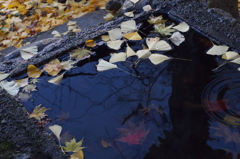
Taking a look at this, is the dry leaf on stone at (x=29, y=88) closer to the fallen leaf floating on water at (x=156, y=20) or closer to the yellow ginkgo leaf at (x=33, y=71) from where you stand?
the yellow ginkgo leaf at (x=33, y=71)

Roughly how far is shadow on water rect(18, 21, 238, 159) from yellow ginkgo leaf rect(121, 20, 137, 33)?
0.31 m

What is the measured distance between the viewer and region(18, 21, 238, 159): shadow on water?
120 cm

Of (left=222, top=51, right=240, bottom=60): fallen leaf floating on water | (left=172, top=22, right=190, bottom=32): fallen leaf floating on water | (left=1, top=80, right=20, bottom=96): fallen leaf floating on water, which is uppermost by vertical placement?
(left=172, top=22, right=190, bottom=32): fallen leaf floating on water

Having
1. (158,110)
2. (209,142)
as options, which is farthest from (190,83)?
(209,142)

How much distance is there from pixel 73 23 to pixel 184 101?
1620 mm

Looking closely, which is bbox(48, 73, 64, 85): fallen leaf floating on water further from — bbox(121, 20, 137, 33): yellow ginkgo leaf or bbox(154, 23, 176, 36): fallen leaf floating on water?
bbox(154, 23, 176, 36): fallen leaf floating on water

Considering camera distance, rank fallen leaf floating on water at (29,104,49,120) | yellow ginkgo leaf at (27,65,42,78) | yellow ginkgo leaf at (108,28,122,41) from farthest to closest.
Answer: yellow ginkgo leaf at (108,28,122,41)
yellow ginkgo leaf at (27,65,42,78)
fallen leaf floating on water at (29,104,49,120)

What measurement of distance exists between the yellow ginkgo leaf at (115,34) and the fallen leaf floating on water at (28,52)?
476 mm

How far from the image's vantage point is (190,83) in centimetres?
146

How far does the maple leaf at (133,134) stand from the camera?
1.23 m

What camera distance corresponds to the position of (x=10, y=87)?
5.08 feet

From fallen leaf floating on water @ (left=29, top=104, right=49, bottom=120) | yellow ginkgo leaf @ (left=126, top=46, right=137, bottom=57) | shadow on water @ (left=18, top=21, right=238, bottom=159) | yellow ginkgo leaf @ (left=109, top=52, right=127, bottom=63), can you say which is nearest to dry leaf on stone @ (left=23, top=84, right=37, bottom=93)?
shadow on water @ (left=18, top=21, right=238, bottom=159)

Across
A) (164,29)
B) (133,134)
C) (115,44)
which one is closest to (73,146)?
(133,134)

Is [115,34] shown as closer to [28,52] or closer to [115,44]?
[115,44]
